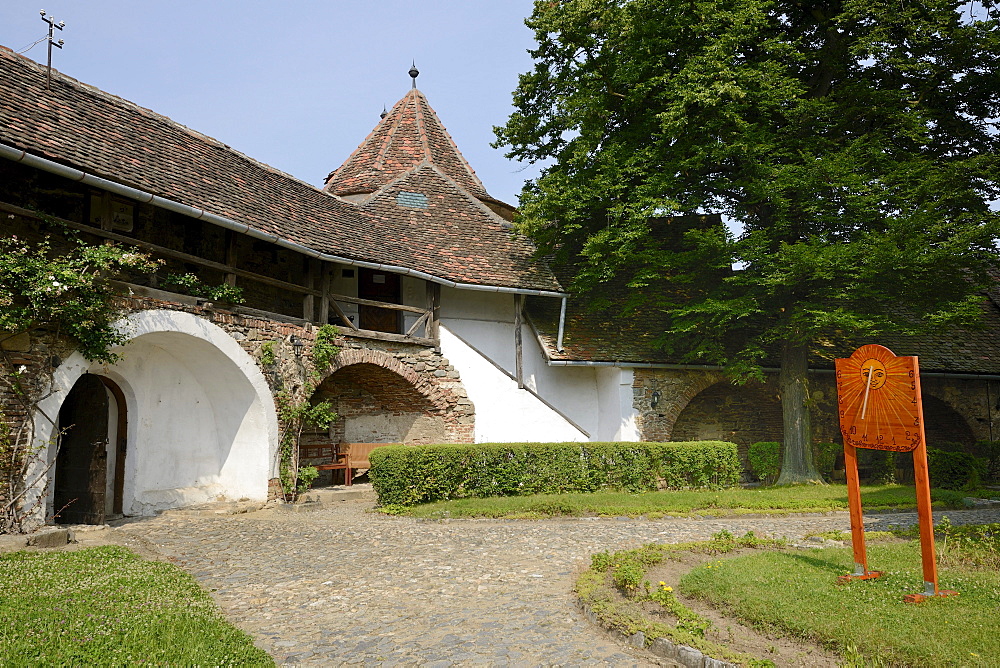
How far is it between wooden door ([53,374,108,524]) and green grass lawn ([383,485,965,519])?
4330 millimetres

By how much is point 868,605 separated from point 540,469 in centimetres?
773

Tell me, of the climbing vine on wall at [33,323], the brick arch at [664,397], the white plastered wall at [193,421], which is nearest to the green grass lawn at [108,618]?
the climbing vine on wall at [33,323]

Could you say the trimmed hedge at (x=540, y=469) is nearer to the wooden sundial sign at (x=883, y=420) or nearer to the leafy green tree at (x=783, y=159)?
the leafy green tree at (x=783, y=159)

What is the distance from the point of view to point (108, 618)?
16.2ft

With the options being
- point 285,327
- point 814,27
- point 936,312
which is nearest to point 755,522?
point 936,312

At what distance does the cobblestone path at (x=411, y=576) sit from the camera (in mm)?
4840

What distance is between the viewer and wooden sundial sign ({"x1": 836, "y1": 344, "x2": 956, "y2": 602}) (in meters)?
5.37

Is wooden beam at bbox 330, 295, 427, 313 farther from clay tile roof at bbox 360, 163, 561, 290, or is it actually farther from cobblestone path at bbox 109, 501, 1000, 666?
cobblestone path at bbox 109, 501, 1000, 666

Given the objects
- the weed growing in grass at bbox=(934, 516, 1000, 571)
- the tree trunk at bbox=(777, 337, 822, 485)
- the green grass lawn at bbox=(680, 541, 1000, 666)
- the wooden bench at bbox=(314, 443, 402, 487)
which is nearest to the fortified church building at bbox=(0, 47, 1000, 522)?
the wooden bench at bbox=(314, 443, 402, 487)

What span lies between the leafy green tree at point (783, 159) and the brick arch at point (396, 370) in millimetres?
4125

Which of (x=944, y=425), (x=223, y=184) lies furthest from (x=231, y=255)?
(x=944, y=425)

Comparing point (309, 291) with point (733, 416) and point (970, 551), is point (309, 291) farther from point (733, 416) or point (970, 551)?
point (733, 416)

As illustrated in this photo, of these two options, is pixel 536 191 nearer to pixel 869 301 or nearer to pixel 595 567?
pixel 869 301

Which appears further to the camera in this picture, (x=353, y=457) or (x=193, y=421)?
(x=353, y=457)
